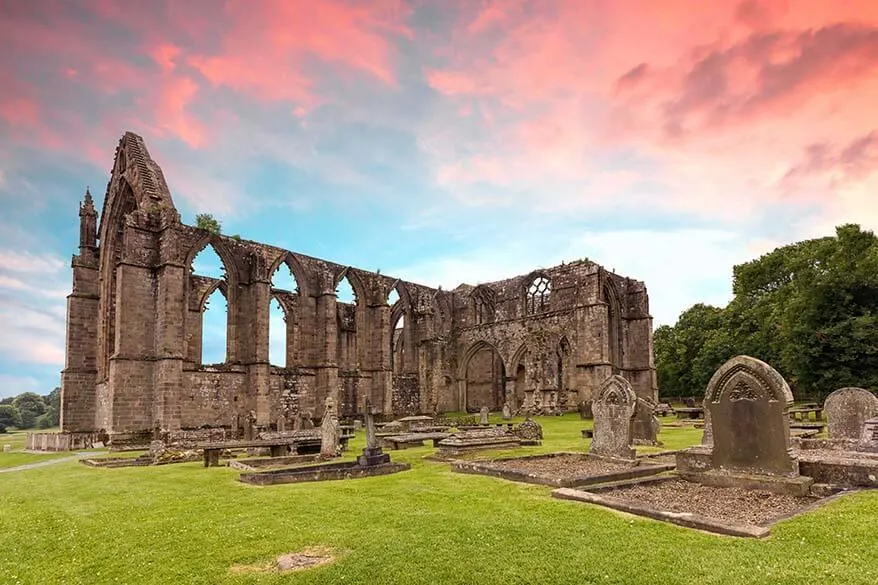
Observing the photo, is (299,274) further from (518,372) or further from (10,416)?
(10,416)

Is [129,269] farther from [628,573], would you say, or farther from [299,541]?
[628,573]

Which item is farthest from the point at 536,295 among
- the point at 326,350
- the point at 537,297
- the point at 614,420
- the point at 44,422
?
the point at 44,422

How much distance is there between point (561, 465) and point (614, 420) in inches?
59.3

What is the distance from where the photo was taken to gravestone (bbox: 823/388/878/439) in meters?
12.9

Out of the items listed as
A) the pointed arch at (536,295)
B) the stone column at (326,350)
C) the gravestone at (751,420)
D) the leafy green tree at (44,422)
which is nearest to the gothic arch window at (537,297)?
the pointed arch at (536,295)

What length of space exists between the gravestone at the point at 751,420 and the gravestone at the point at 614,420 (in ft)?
9.91

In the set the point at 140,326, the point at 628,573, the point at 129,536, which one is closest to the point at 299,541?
the point at 129,536

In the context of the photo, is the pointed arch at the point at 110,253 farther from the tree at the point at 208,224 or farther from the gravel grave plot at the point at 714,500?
the gravel grave plot at the point at 714,500

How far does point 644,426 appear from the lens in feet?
50.9

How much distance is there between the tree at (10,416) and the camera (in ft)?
193

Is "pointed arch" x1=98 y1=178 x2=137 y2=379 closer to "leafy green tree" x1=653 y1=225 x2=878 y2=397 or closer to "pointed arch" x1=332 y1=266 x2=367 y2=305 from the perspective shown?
"pointed arch" x1=332 y1=266 x2=367 y2=305

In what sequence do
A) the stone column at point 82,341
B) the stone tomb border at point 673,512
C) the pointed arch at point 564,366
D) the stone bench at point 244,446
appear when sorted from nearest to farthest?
the stone tomb border at point 673,512 < the stone bench at point 244,446 < the stone column at point 82,341 < the pointed arch at point 564,366

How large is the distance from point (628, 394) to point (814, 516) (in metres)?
6.04

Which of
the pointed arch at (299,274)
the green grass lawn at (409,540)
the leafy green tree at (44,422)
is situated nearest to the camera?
the green grass lawn at (409,540)
